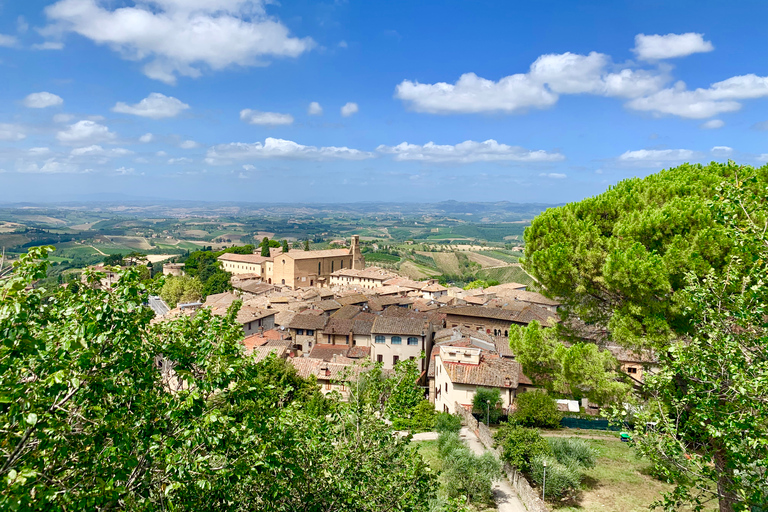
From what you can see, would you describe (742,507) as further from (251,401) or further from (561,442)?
(561,442)

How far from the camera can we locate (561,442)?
1995cm

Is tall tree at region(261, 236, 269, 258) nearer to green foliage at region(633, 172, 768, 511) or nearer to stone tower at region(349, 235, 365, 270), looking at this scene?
stone tower at region(349, 235, 365, 270)

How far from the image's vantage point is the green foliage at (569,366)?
13.1m

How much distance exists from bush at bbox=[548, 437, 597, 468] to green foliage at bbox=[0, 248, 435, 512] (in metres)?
13.6

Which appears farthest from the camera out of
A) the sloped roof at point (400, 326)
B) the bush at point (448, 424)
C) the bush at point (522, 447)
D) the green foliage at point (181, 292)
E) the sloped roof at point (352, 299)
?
the green foliage at point (181, 292)

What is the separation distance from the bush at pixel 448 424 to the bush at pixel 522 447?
14.2 ft

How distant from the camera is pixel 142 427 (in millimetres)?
5449

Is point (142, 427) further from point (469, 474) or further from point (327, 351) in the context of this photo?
point (327, 351)

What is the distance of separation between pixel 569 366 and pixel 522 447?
716cm

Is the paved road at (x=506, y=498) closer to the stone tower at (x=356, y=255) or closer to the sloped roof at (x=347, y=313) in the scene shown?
the sloped roof at (x=347, y=313)

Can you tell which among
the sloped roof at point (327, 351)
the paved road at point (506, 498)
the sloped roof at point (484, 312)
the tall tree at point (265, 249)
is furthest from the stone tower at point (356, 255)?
the paved road at point (506, 498)

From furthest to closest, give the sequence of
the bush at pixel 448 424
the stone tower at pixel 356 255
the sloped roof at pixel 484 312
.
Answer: the stone tower at pixel 356 255, the sloped roof at pixel 484 312, the bush at pixel 448 424

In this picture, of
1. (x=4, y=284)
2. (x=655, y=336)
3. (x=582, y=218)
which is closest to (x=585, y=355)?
(x=655, y=336)

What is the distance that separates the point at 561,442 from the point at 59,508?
65.2ft
